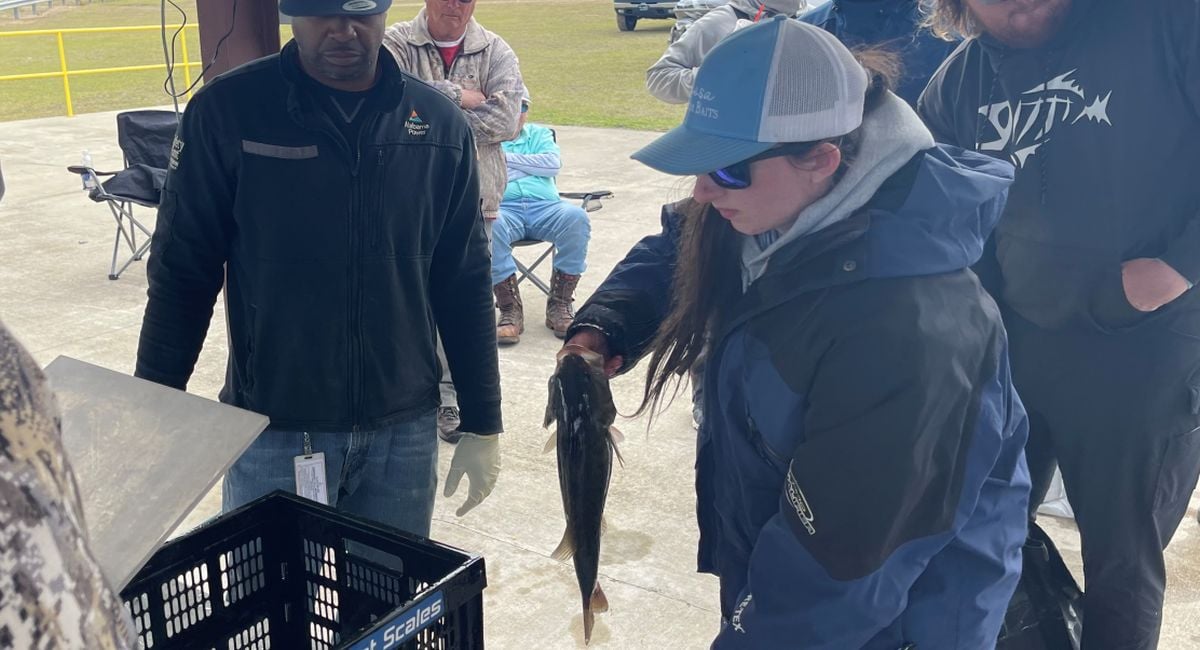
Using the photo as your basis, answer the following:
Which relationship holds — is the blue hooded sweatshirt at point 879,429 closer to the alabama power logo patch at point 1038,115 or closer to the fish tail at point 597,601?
the fish tail at point 597,601

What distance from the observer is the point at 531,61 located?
81.0 feet

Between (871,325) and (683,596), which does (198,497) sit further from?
(683,596)

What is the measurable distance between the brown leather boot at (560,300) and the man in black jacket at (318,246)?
3744 millimetres

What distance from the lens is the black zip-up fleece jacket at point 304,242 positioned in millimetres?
2527

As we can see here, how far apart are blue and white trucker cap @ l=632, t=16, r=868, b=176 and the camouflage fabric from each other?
1.34 metres

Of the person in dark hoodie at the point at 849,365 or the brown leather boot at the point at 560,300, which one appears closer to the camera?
the person in dark hoodie at the point at 849,365

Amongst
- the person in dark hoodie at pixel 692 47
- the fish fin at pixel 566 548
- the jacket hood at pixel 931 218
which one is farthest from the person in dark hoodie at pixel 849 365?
the person in dark hoodie at pixel 692 47

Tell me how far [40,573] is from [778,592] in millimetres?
1442

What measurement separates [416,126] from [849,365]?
135 cm

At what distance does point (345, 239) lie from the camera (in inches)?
102

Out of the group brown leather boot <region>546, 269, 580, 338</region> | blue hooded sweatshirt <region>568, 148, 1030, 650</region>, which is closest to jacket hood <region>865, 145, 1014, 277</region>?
blue hooded sweatshirt <region>568, 148, 1030, 650</region>

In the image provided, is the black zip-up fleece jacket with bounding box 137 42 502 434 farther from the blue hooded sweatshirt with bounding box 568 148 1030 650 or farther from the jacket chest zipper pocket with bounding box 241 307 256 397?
the blue hooded sweatshirt with bounding box 568 148 1030 650

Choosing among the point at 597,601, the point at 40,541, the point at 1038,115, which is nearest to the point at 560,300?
the point at 1038,115

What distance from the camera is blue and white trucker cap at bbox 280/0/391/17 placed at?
252 cm
